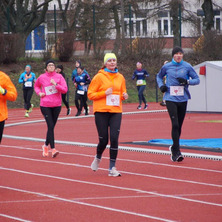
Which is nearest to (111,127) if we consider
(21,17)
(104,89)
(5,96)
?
(104,89)

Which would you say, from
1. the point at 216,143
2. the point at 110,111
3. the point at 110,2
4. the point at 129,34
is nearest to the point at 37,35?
the point at 129,34

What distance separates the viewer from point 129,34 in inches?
1666

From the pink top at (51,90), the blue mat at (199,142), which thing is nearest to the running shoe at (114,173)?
the pink top at (51,90)

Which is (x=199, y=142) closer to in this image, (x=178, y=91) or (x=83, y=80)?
(x=178, y=91)

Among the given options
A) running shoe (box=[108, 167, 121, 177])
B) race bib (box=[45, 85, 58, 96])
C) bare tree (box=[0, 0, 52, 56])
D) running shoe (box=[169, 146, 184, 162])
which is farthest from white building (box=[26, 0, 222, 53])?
running shoe (box=[108, 167, 121, 177])

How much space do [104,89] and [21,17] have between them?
32452 millimetres

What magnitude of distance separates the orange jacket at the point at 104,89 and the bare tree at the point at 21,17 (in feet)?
94.3

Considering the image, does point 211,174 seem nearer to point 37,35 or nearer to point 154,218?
point 154,218

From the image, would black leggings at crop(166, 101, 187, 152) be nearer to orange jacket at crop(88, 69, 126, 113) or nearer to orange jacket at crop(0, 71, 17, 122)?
orange jacket at crop(88, 69, 126, 113)

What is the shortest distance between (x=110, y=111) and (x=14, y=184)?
179 centimetres

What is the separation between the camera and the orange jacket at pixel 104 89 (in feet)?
33.8

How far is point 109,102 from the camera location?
1028cm

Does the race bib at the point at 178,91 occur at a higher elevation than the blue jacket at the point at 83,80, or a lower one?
higher

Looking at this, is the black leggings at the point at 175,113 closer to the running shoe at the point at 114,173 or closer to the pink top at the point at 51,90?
the running shoe at the point at 114,173
